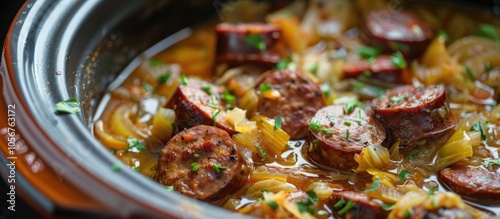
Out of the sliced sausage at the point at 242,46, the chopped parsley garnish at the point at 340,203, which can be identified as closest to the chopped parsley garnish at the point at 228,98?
the sliced sausage at the point at 242,46

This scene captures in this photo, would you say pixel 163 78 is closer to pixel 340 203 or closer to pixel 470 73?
pixel 340 203

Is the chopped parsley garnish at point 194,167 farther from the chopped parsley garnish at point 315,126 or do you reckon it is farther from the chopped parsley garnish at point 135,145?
the chopped parsley garnish at point 315,126

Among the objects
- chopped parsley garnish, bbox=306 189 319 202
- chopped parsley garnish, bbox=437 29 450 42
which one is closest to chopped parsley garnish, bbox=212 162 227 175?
chopped parsley garnish, bbox=306 189 319 202

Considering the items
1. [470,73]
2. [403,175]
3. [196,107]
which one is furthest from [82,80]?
[470,73]

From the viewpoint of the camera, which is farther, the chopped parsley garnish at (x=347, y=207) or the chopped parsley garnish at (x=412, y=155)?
the chopped parsley garnish at (x=412, y=155)

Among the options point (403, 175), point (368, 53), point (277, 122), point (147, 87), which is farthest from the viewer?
point (368, 53)

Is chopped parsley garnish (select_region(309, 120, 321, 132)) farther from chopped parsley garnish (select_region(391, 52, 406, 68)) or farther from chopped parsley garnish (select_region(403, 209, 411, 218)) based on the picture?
chopped parsley garnish (select_region(391, 52, 406, 68))
